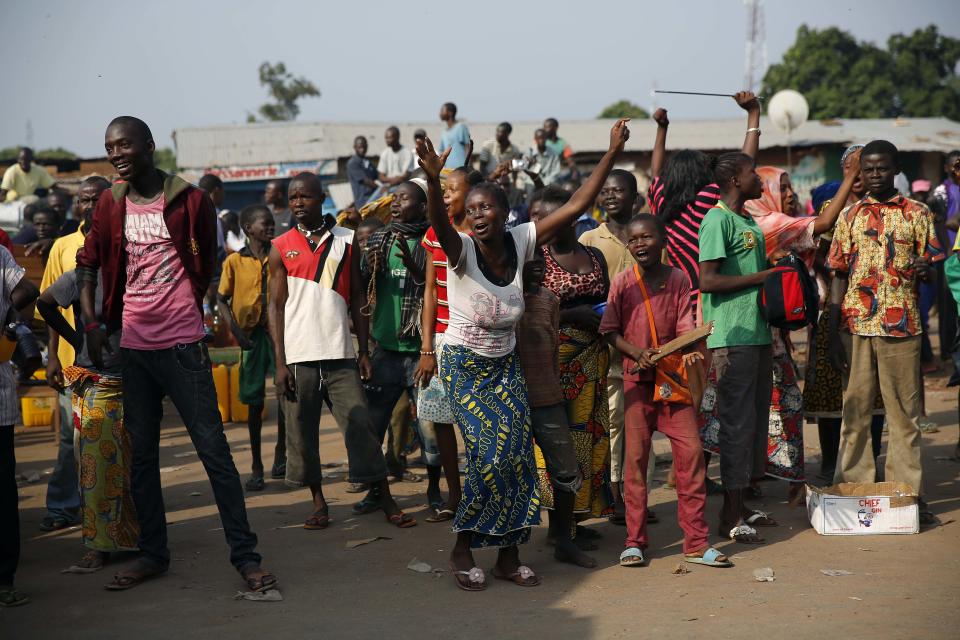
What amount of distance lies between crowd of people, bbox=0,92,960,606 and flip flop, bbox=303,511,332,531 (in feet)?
0.05

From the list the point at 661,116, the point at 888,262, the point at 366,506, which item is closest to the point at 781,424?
the point at 888,262

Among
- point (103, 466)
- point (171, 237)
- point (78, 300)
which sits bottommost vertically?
point (103, 466)

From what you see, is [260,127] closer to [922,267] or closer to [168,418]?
[168,418]

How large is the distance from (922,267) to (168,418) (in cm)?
826

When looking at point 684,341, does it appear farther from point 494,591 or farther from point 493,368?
point 494,591

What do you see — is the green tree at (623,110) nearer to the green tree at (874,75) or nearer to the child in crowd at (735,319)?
the green tree at (874,75)

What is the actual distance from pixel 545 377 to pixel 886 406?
250cm

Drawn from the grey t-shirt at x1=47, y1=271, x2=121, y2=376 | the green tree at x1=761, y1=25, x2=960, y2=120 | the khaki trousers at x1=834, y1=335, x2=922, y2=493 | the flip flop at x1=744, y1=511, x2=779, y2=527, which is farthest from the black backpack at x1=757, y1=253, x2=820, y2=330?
the green tree at x1=761, y1=25, x2=960, y2=120

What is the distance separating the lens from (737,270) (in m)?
6.07

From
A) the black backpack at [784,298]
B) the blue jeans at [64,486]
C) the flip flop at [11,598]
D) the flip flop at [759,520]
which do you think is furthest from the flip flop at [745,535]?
the blue jeans at [64,486]

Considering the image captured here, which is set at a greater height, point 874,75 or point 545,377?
point 874,75

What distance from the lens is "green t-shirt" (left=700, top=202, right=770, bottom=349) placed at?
19.8 ft

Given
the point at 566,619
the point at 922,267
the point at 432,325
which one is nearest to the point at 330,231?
the point at 432,325

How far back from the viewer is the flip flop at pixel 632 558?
555 cm
